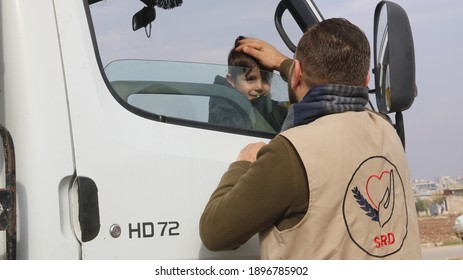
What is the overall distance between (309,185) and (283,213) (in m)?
0.12

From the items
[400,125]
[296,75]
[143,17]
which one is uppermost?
[143,17]

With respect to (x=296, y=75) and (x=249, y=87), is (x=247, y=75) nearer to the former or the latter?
(x=249, y=87)

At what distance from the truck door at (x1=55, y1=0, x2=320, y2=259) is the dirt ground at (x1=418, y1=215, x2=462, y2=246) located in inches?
550

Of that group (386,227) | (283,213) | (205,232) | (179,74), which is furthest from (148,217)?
(386,227)

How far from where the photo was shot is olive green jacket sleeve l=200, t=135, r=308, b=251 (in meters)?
1.86

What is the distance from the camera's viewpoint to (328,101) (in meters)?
1.99

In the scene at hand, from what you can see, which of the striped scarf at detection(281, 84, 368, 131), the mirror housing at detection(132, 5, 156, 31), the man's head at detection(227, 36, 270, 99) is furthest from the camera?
the man's head at detection(227, 36, 270, 99)

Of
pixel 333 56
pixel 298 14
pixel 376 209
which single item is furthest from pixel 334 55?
pixel 298 14

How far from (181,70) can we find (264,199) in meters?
0.73

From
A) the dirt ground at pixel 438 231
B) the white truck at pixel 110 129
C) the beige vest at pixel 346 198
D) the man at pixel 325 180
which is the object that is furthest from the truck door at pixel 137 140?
the dirt ground at pixel 438 231

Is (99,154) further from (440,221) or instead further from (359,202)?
(440,221)

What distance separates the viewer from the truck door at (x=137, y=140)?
6.55 ft

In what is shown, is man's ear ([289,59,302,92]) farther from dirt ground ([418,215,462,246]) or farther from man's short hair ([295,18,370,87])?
dirt ground ([418,215,462,246])

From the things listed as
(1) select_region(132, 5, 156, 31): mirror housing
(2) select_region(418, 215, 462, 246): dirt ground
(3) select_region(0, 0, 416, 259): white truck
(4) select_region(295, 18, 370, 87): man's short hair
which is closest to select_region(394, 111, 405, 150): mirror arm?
(3) select_region(0, 0, 416, 259): white truck
